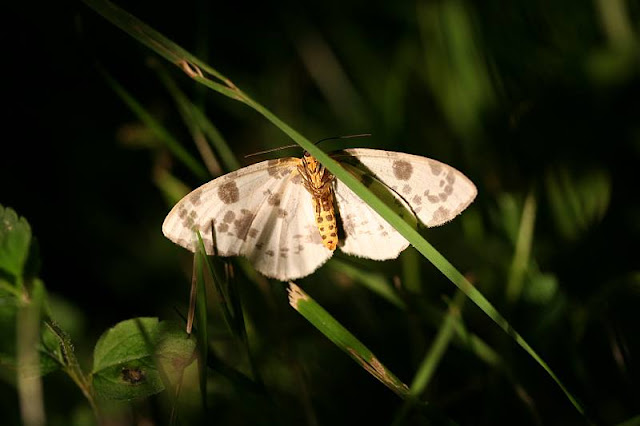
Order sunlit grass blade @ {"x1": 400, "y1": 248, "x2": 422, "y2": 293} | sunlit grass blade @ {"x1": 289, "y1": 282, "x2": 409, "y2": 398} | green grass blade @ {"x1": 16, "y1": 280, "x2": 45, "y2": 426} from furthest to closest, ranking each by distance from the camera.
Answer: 1. sunlit grass blade @ {"x1": 400, "y1": 248, "x2": 422, "y2": 293}
2. sunlit grass blade @ {"x1": 289, "y1": 282, "x2": 409, "y2": 398}
3. green grass blade @ {"x1": 16, "y1": 280, "x2": 45, "y2": 426}

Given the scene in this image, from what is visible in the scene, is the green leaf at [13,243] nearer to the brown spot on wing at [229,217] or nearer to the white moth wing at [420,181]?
the brown spot on wing at [229,217]

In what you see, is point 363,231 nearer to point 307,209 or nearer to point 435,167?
point 307,209

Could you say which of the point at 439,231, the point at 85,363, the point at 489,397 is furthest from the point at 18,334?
the point at 439,231

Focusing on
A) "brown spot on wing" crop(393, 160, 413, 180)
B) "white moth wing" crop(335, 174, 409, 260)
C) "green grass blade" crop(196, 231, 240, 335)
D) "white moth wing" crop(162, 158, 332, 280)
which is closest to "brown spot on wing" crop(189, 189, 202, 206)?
"white moth wing" crop(162, 158, 332, 280)

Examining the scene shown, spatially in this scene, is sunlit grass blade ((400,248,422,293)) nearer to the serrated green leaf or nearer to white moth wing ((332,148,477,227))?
white moth wing ((332,148,477,227))

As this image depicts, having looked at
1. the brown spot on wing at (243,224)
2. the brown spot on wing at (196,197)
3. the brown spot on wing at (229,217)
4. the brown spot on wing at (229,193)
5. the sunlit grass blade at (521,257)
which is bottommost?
the sunlit grass blade at (521,257)

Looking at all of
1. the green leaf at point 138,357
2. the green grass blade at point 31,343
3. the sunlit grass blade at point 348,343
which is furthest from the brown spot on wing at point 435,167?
the green grass blade at point 31,343
